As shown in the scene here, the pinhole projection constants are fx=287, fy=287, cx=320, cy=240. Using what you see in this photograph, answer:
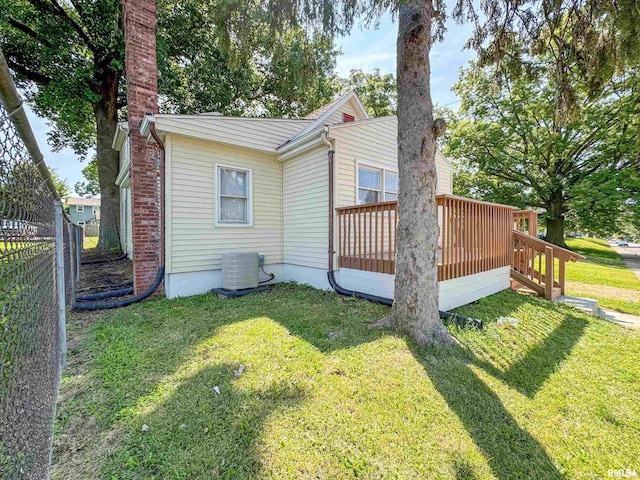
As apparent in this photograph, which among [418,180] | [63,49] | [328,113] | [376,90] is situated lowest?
[418,180]

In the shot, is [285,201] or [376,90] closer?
[285,201]

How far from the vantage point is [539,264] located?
5641 mm

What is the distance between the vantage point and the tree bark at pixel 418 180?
347cm

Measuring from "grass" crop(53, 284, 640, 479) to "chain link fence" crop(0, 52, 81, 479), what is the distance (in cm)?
54

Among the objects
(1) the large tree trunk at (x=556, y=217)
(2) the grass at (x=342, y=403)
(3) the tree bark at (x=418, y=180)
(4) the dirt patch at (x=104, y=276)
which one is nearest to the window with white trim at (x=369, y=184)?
(3) the tree bark at (x=418, y=180)

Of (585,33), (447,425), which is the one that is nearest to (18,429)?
(447,425)

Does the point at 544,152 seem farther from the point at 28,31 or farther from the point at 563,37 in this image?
the point at 28,31

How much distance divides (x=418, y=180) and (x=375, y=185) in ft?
11.7

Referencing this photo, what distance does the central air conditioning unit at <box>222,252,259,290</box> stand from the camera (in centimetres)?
579

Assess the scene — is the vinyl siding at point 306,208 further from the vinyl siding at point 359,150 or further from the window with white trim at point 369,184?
the window with white trim at point 369,184

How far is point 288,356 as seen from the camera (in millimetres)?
3170

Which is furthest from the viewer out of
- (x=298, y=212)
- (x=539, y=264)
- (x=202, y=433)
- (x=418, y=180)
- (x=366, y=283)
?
(x=298, y=212)

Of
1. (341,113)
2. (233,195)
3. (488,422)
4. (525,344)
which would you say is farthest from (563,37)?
(233,195)

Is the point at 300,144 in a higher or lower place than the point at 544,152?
lower
